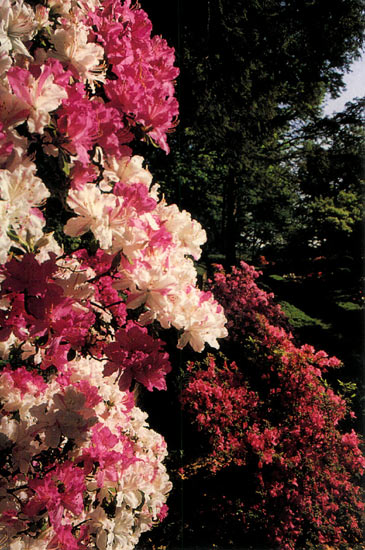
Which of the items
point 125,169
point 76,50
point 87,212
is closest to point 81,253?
point 125,169

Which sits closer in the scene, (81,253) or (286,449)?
(81,253)

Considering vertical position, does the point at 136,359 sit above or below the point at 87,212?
below

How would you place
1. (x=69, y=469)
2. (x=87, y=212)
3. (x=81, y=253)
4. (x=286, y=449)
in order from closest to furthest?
(x=87, y=212) < (x=69, y=469) < (x=81, y=253) < (x=286, y=449)

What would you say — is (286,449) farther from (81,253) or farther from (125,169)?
(125,169)

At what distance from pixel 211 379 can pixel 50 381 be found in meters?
2.46

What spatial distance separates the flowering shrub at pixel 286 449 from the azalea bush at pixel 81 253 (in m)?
2.02

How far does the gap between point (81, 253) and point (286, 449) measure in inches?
106

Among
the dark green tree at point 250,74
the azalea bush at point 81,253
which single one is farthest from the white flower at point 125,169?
the dark green tree at point 250,74

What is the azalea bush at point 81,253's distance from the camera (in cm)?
119

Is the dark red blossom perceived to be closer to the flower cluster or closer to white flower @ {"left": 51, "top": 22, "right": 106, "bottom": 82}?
the flower cluster

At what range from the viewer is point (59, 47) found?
140cm

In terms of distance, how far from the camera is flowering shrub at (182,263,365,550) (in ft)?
11.7

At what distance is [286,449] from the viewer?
3.64 meters

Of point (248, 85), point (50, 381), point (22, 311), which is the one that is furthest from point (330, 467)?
point (248, 85)
